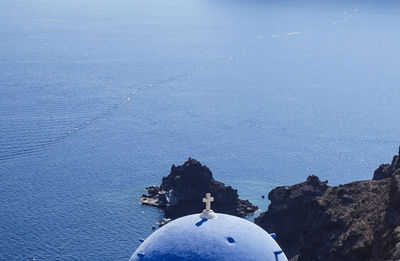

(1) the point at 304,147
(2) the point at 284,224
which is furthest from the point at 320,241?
(1) the point at 304,147

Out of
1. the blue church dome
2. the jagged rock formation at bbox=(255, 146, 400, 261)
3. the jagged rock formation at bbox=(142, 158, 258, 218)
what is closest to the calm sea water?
the jagged rock formation at bbox=(142, 158, 258, 218)

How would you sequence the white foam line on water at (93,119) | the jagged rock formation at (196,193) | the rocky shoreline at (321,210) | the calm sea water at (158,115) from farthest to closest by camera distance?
the white foam line on water at (93,119), the calm sea water at (158,115), the jagged rock formation at (196,193), the rocky shoreline at (321,210)

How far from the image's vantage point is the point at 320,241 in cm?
4047

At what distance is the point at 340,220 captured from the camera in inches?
1583

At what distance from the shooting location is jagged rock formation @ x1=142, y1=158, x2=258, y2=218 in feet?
188

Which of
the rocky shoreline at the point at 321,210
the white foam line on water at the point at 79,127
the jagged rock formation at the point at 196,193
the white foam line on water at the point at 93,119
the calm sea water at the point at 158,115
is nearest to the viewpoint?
the rocky shoreline at the point at 321,210

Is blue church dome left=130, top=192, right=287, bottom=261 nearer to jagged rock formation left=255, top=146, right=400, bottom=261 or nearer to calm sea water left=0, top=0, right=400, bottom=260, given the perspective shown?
jagged rock formation left=255, top=146, right=400, bottom=261

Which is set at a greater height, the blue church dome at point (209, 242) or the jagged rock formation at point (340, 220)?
the blue church dome at point (209, 242)

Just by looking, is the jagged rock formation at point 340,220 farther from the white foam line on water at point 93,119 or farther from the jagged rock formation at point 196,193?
the white foam line on water at point 93,119

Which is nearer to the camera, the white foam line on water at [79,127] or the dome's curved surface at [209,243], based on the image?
the dome's curved surface at [209,243]

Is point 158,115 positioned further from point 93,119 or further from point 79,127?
point 79,127

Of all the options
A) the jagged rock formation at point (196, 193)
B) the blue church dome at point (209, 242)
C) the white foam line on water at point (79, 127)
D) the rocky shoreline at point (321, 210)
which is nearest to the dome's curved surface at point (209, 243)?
the blue church dome at point (209, 242)

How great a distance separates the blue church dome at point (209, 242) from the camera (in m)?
18.1

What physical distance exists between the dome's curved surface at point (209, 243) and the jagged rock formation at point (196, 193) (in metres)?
38.1
